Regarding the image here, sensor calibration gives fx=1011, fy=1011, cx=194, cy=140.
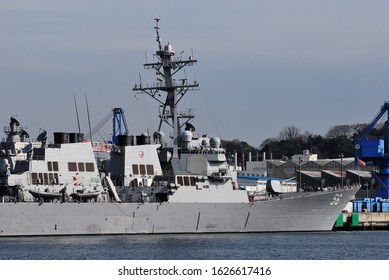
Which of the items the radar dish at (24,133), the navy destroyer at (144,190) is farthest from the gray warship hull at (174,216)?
the radar dish at (24,133)

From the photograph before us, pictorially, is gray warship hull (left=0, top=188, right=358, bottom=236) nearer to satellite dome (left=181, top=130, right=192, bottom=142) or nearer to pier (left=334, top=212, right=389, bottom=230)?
satellite dome (left=181, top=130, right=192, bottom=142)

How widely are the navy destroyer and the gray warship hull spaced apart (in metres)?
0.04

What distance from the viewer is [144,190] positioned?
46.9m

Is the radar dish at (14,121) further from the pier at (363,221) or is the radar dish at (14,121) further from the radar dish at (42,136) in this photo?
the pier at (363,221)

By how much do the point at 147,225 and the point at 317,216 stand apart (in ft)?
32.2

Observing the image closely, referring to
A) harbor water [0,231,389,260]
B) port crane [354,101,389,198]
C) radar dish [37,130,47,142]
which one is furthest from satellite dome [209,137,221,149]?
port crane [354,101,389,198]

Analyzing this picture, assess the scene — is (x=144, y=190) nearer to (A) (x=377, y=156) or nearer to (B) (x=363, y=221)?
(B) (x=363, y=221)

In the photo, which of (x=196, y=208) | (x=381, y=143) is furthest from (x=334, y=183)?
(x=196, y=208)

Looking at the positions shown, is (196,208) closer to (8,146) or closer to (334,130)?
(8,146)

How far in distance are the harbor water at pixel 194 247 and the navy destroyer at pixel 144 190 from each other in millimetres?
1034

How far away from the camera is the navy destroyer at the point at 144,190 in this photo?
43938 mm

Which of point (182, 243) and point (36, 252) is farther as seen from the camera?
point (182, 243)

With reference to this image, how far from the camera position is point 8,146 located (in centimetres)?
4641

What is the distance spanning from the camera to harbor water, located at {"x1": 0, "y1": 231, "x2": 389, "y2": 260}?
36.2 m
